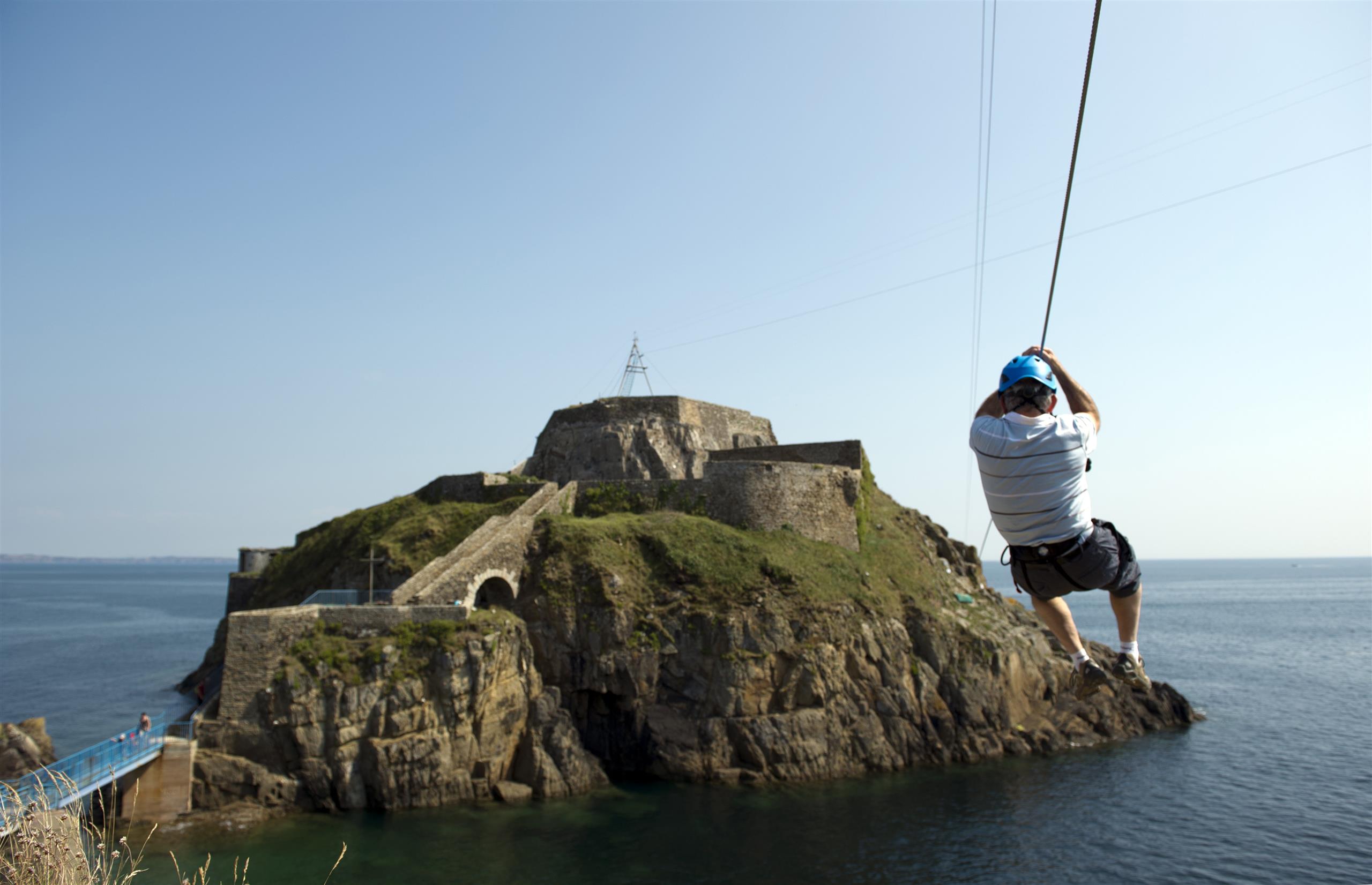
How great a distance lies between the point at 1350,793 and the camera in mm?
32375

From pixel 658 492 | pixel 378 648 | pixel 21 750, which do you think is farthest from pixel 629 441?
pixel 21 750

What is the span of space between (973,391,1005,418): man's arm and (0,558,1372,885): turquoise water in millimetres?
22502

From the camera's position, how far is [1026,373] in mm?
5098

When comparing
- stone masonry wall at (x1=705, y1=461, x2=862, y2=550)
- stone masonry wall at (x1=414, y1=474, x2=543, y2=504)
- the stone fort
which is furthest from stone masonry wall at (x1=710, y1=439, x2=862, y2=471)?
stone masonry wall at (x1=414, y1=474, x2=543, y2=504)

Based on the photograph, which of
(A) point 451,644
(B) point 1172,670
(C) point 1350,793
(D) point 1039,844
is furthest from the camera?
(B) point 1172,670

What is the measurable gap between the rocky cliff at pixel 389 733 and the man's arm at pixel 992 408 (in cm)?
2734

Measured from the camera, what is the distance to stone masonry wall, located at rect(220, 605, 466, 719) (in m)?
28.3

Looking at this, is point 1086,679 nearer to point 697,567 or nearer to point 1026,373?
point 1026,373

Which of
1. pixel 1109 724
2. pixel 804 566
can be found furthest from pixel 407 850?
pixel 1109 724

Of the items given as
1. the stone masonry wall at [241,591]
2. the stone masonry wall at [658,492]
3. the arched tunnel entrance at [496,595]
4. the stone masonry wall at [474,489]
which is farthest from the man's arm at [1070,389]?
the stone masonry wall at [241,591]

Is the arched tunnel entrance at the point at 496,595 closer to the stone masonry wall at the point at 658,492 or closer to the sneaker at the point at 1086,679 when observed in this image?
the stone masonry wall at the point at 658,492

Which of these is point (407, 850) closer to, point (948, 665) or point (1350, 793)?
point (948, 665)

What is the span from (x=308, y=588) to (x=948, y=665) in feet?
93.8

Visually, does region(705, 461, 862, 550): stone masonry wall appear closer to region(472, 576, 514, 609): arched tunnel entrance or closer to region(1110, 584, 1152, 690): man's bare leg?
region(472, 576, 514, 609): arched tunnel entrance
